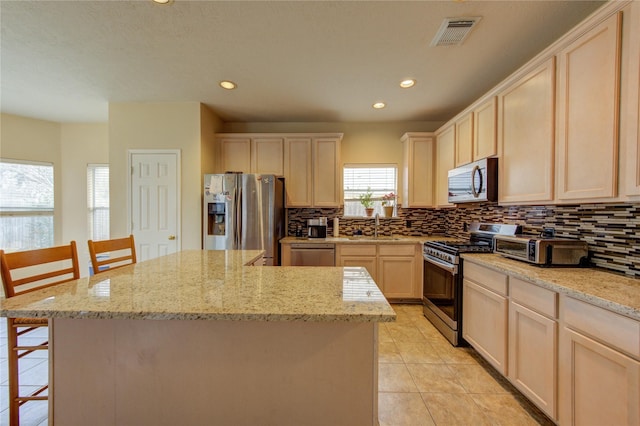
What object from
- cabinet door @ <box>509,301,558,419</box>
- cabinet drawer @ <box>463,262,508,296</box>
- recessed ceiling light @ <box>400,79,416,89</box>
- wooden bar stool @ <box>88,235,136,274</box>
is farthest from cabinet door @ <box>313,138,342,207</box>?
cabinet door @ <box>509,301,558,419</box>

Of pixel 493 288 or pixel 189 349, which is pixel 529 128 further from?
pixel 189 349

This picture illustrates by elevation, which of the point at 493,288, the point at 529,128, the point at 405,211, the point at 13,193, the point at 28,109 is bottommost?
the point at 493,288

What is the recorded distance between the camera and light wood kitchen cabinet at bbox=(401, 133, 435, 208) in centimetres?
362

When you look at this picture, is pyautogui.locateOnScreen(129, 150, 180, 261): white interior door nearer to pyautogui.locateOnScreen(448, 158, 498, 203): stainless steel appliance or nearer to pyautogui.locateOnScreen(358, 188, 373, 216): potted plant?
pyautogui.locateOnScreen(358, 188, 373, 216): potted plant

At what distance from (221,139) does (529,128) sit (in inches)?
140

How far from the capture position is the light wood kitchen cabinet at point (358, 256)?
11.0 feet

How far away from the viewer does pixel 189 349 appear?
39.6 inches

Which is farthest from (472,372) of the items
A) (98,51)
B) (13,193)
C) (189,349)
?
(13,193)

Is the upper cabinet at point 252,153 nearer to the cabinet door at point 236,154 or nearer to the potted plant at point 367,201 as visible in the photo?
the cabinet door at point 236,154

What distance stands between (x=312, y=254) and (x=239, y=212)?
3.56ft

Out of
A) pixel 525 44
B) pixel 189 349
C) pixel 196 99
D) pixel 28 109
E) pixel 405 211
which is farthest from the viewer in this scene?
pixel 405 211

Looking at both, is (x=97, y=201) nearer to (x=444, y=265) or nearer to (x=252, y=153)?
(x=252, y=153)

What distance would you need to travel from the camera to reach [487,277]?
1.98 meters

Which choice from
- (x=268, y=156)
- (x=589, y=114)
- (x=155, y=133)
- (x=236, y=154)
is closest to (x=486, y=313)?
(x=589, y=114)
